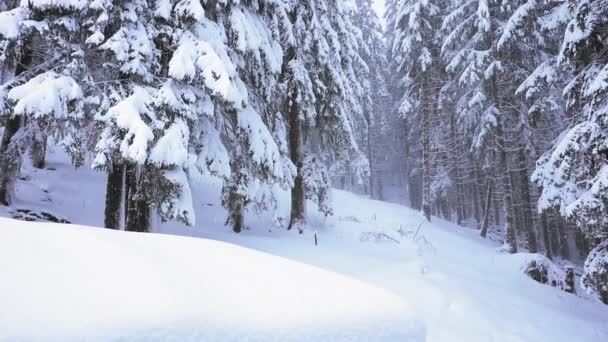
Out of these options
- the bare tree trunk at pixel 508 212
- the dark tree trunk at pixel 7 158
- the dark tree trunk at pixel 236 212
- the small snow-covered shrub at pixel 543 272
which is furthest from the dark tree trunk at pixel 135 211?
the bare tree trunk at pixel 508 212

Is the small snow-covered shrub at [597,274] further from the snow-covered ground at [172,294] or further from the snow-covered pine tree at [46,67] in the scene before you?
the snow-covered pine tree at [46,67]

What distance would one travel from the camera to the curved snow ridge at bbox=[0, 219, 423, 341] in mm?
1558

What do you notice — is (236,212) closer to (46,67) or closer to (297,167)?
(297,167)

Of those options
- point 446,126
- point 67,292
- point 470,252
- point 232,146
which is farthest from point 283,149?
point 446,126

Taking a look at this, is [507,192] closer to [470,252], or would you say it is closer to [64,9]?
[470,252]

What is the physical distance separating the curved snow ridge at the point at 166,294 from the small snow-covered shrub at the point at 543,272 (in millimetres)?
10653

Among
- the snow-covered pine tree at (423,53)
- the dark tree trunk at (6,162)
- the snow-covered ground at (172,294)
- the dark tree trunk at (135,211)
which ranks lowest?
the snow-covered ground at (172,294)

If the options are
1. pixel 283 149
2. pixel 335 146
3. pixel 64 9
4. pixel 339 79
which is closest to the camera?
pixel 64 9

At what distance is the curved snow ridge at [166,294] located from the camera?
1.56 metres

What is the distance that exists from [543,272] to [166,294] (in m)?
12.2

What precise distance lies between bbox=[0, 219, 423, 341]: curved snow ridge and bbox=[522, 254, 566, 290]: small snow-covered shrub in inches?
419

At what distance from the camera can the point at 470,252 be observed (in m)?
15.2

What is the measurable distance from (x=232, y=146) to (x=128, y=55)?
10.8 ft

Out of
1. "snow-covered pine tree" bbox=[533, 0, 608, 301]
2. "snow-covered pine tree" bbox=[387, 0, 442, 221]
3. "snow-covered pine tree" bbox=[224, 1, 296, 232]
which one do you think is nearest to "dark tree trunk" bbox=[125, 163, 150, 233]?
"snow-covered pine tree" bbox=[224, 1, 296, 232]
